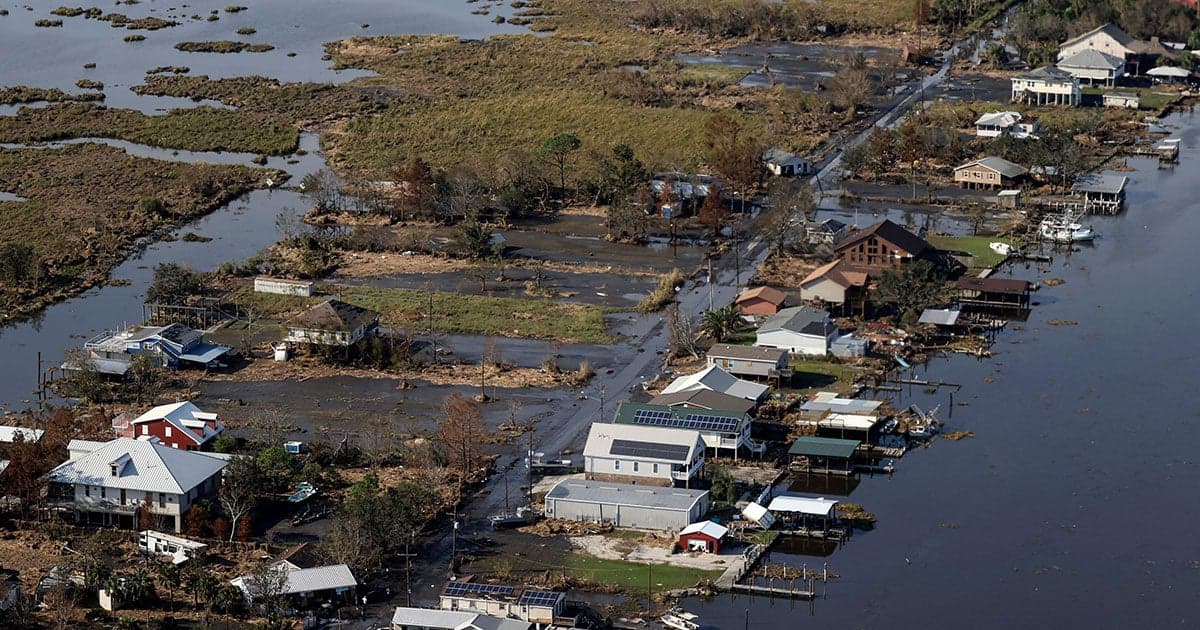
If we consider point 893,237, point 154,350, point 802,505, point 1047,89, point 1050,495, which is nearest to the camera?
point 802,505

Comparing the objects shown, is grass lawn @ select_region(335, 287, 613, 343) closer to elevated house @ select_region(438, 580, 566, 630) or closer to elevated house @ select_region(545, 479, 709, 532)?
elevated house @ select_region(545, 479, 709, 532)

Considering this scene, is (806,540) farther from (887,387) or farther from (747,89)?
(747,89)

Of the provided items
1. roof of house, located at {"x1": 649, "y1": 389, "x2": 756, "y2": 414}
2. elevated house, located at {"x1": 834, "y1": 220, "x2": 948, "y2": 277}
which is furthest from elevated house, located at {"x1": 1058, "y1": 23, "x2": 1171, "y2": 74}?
roof of house, located at {"x1": 649, "y1": 389, "x2": 756, "y2": 414}

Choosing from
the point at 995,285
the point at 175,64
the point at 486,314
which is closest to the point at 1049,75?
the point at 995,285

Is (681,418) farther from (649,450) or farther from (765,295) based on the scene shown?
(765,295)

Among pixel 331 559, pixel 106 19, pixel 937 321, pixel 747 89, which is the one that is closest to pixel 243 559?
pixel 331 559

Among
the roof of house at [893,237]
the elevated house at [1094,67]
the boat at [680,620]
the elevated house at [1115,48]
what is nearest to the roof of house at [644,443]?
the boat at [680,620]
